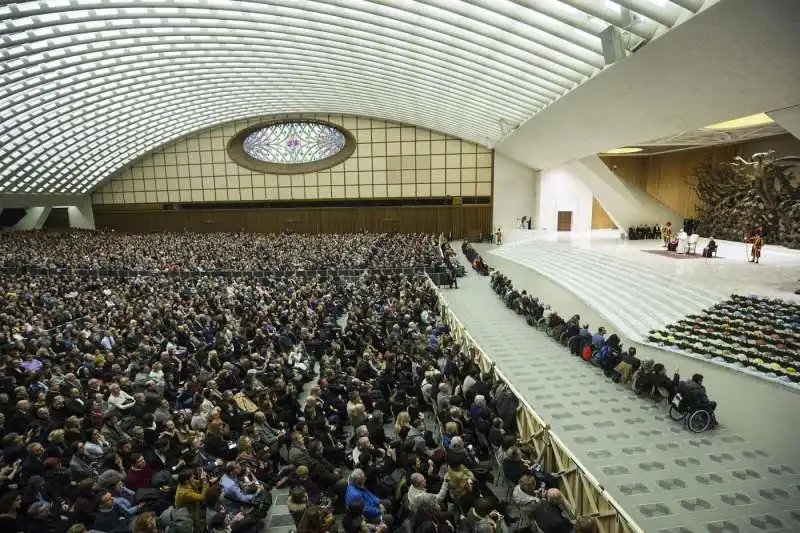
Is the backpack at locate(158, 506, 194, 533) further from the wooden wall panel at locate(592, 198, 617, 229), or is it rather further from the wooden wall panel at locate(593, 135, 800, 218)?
the wooden wall panel at locate(592, 198, 617, 229)

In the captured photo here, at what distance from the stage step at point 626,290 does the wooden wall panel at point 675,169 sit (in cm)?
1270

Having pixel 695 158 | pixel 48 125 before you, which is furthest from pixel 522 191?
pixel 48 125

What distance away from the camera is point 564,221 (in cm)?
3425

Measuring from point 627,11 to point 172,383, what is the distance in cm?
1139

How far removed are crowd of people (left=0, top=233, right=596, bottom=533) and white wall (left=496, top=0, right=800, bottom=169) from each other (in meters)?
7.34

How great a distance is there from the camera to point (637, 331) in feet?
34.5

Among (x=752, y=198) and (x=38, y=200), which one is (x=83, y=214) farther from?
(x=752, y=198)

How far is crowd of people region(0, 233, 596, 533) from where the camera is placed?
3936mm

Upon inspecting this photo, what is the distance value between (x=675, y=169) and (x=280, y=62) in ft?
86.2

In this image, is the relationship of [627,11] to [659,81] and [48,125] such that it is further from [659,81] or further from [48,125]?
[48,125]

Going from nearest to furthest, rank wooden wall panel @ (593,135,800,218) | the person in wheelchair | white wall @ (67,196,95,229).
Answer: the person in wheelchair < wooden wall panel @ (593,135,800,218) < white wall @ (67,196,95,229)

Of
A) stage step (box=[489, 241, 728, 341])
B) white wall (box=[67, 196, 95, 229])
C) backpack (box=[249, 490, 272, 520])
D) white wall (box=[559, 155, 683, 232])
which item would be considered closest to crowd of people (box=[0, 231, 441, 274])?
stage step (box=[489, 241, 728, 341])

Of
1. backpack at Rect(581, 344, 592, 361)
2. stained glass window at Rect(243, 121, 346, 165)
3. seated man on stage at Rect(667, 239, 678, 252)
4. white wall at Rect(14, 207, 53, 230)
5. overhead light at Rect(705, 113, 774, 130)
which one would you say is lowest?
→ backpack at Rect(581, 344, 592, 361)

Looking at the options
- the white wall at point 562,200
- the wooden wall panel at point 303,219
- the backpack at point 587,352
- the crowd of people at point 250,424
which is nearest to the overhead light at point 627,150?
the white wall at point 562,200
